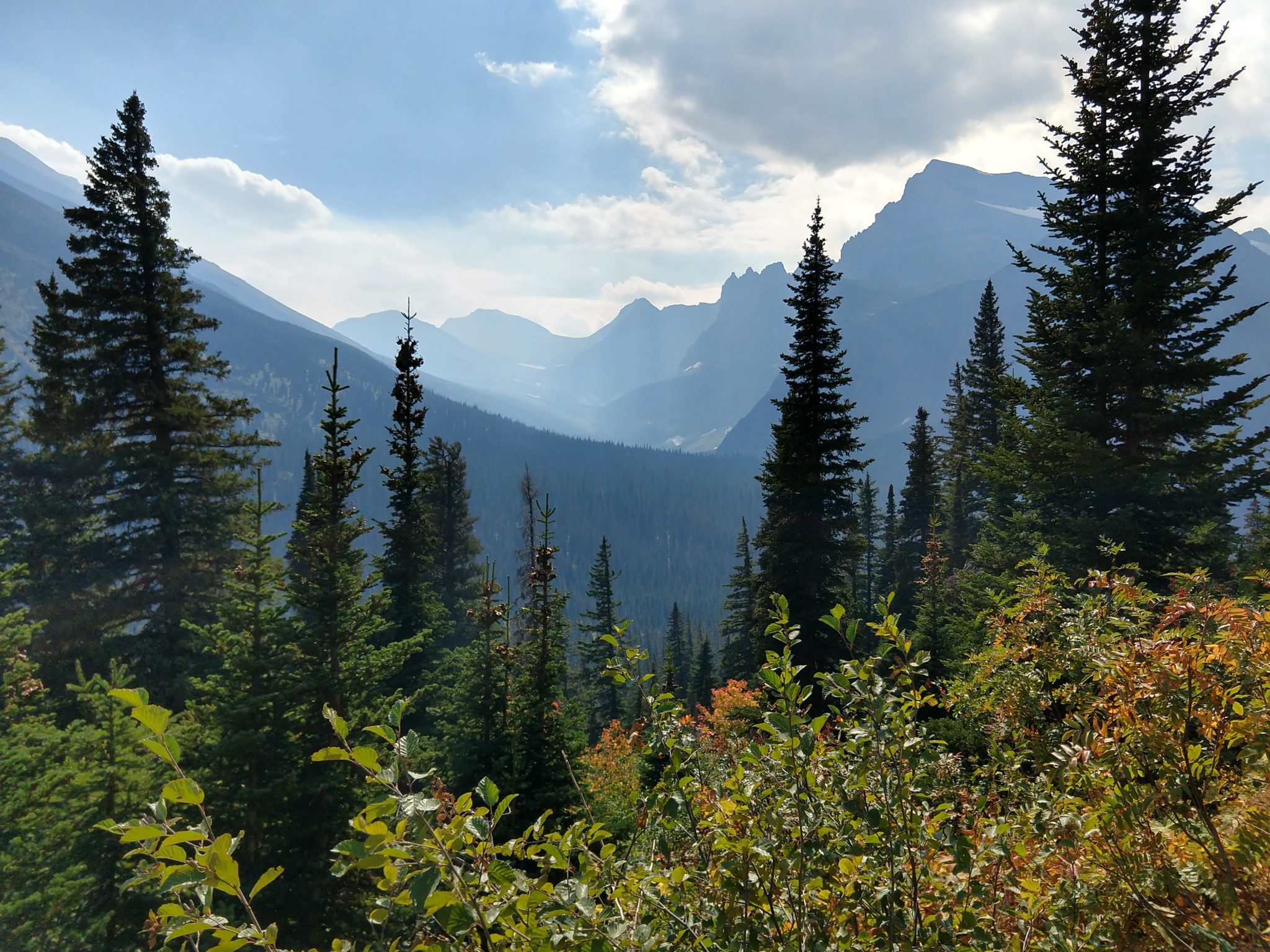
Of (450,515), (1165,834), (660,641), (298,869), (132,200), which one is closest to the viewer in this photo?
(1165,834)

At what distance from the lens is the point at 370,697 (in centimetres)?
863

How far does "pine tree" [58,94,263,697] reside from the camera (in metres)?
14.7

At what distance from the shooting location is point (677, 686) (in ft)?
44.6

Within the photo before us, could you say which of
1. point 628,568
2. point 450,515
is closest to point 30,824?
point 450,515

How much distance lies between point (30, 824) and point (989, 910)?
8.73 meters

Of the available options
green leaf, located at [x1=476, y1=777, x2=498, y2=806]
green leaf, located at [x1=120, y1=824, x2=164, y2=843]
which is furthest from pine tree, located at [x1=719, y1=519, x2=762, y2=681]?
green leaf, located at [x1=120, y1=824, x2=164, y2=843]

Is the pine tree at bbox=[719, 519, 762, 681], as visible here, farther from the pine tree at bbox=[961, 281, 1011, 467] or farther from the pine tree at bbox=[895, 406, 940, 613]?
the pine tree at bbox=[961, 281, 1011, 467]

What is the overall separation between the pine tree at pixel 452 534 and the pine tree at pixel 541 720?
15664 millimetres

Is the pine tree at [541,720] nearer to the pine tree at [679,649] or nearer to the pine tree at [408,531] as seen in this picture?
the pine tree at [408,531]

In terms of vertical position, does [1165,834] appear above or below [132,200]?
below

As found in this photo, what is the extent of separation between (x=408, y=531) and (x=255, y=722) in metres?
11.2

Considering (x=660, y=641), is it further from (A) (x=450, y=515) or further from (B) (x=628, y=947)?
(B) (x=628, y=947)

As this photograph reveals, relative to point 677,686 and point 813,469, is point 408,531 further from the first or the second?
point 813,469

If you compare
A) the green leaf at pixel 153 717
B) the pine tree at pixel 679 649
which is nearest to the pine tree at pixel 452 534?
the green leaf at pixel 153 717
